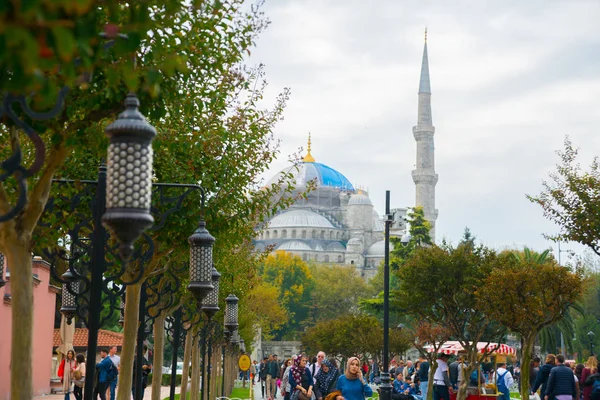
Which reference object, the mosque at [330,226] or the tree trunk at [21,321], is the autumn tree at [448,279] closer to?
the tree trunk at [21,321]

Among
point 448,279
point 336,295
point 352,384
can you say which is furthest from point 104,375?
point 336,295

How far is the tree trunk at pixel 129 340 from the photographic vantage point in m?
12.3

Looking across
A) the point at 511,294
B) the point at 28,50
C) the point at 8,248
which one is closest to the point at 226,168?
the point at 8,248

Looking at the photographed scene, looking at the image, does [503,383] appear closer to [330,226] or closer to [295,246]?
[295,246]

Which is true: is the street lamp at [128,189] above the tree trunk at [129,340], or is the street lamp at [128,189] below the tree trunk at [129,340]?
above

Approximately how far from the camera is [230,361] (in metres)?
45.1

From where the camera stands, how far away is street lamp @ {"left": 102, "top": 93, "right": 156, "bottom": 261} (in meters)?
5.16

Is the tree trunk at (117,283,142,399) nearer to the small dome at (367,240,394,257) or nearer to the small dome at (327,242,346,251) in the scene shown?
the small dome at (367,240,394,257)

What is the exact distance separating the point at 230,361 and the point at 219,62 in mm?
36624

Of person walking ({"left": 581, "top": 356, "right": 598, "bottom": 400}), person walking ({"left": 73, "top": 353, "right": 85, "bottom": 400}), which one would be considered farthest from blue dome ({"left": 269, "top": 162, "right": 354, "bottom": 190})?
person walking ({"left": 581, "top": 356, "right": 598, "bottom": 400})

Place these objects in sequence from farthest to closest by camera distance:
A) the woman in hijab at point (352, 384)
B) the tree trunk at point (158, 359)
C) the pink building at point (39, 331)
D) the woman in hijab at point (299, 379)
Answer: the pink building at point (39, 331)
the tree trunk at point (158, 359)
the woman in hijab at point (299, 379)
the woman in hijab at point (352, 384)

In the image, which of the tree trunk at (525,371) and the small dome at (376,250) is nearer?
the tree trunk at (525,371)

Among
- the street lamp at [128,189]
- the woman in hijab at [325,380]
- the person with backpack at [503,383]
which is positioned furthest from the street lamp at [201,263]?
the person with backpack at [503,383]

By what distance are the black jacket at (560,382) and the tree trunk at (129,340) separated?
6.94 m
